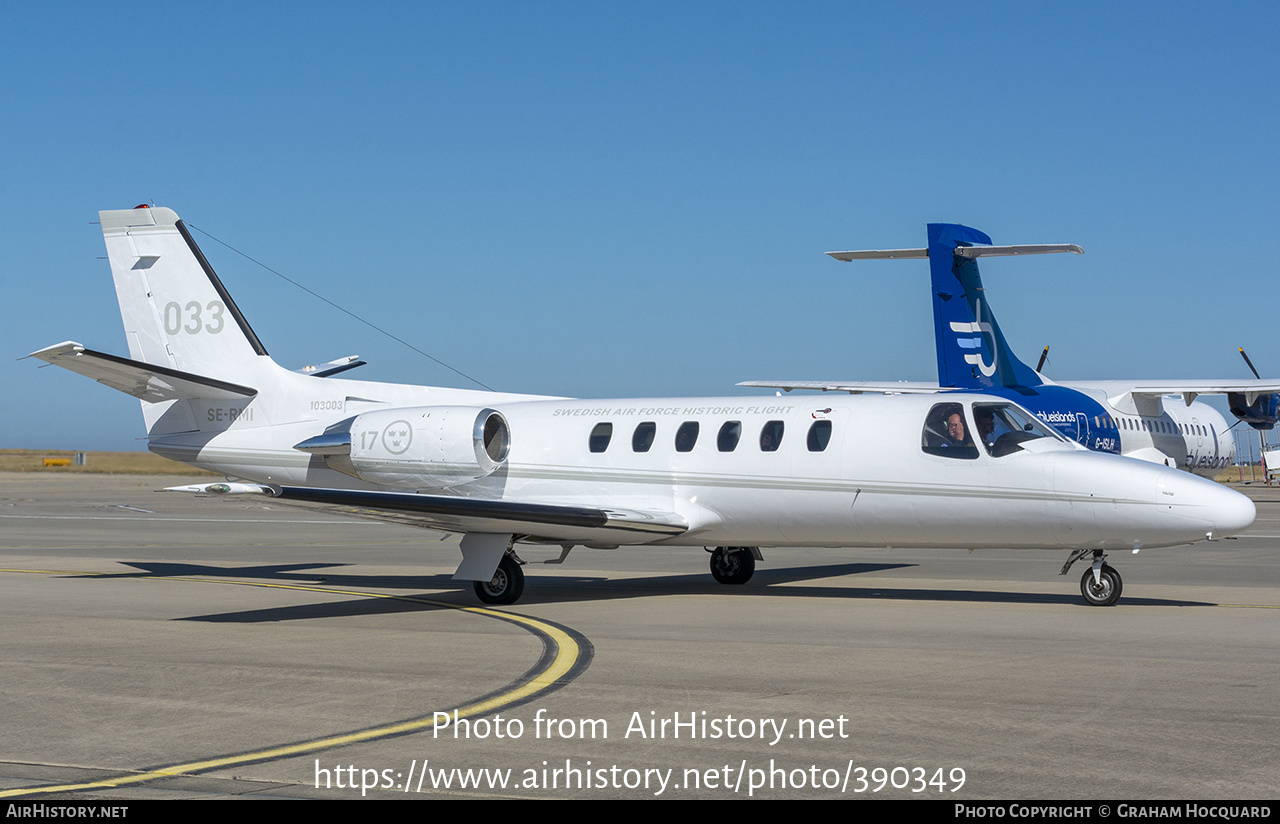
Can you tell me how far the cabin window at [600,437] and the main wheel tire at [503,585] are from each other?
6.67 ft

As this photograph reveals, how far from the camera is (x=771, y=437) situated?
49.1 feet

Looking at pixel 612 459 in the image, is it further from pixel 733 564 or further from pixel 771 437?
pixel 733 564

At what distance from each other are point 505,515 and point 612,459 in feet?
7.61

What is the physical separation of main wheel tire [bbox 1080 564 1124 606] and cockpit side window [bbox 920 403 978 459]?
1896 mm

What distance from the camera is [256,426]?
18297 mm

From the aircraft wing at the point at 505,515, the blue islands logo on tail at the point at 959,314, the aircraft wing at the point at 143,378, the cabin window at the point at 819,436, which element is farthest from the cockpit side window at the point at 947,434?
the blue islands logo on tail at the point at 959,314

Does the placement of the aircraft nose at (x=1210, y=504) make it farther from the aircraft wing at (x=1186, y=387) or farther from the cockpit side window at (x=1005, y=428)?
the aircraft wing at (x=1186, y=387)

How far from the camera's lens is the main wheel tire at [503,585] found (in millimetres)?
14844

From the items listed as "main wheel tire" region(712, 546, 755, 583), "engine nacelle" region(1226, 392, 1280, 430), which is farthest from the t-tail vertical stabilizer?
"engine nacelle" region(1226, 392, 1280, 430)

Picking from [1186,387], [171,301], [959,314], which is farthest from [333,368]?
[1186,387]

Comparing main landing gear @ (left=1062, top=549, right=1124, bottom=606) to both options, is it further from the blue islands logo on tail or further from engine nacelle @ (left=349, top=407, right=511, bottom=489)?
the blue islands logo on tail
